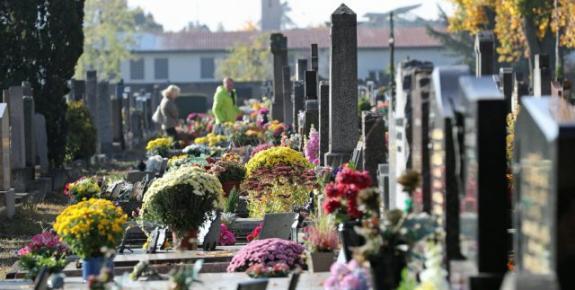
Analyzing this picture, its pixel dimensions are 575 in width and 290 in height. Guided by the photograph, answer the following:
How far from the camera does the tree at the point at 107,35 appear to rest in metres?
105

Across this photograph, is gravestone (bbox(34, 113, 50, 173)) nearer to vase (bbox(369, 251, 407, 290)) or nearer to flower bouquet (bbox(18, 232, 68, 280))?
flower bouquet (bbox(18, 232, 68, 280))

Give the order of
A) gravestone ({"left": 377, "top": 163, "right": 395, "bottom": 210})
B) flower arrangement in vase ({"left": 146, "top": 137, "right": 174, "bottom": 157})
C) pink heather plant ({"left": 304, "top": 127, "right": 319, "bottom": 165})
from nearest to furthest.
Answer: gravestone ({"left": 377, "top": 163, "right": 395, "bottom": 210}) → pink heather plant ({"left": 304, "top": 127, "right": 319, "bottom": 165}) → flower arrangement in vase ({"left": 146, "top": 137, "right": 174, "bottom": 157})

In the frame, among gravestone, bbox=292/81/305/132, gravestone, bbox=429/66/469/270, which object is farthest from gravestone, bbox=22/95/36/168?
gravestone, bbox=429/66/469/270

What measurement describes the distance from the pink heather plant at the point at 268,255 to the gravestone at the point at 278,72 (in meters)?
25.1

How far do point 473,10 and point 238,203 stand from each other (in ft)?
138

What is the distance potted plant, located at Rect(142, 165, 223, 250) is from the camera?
60.8 feet

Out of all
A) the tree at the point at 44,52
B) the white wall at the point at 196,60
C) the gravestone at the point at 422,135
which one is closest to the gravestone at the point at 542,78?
the tree at the point at 44,52

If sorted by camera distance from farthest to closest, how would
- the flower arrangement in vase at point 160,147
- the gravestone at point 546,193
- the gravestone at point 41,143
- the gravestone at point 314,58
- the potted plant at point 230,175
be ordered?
the gravestone at point 314,58 < the gravestone at point 41,143 < the flower arrangement in vase at point 160,147 < the potted plant at point 230,175 < the gravestone at point 546,193

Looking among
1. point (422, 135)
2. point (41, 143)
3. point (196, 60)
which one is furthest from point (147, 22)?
point (422, 135)

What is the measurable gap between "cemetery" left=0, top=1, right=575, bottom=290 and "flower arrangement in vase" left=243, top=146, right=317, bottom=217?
28 millimetres

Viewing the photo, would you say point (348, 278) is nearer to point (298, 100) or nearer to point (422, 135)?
point (422, 135)

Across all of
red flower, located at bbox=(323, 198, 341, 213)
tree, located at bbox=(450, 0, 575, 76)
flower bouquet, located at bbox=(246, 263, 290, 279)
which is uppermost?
tree, located at bbox=(450, 0, 575, 76)

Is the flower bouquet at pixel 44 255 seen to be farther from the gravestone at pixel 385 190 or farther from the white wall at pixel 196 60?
the white wall at pixel 196 60

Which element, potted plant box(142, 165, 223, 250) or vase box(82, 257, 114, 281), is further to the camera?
potted plant box(142, 165, 223, 250)
